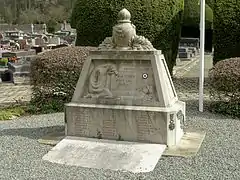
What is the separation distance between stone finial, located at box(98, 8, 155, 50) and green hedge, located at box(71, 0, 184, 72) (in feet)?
16.4

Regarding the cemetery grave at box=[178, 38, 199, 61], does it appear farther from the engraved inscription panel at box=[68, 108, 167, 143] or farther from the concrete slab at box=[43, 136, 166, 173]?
the concrete slab at box=[43, 136, 166, 173]

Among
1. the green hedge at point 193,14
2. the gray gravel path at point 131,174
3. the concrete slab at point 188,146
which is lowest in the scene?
the gray gravel path at point 131,174

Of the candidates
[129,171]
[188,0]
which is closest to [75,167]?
[129,171]

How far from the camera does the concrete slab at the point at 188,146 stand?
503 cm

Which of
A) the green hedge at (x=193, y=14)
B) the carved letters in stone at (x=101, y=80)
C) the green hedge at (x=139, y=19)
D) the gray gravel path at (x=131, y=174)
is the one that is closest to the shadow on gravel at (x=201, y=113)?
the gray gravel path at (x=131, y=174)

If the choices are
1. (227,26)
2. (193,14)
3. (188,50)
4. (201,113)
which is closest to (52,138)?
(201,113)

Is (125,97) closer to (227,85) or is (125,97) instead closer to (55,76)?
(227,85)

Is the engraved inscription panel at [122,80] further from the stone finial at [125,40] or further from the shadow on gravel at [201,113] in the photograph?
the shadow on gravel at [201,113]

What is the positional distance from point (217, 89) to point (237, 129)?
55.8 inches

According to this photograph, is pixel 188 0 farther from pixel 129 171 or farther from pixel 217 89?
pixel 129 171

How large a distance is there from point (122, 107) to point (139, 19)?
5.76 m

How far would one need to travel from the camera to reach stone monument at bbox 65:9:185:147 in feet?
17.0

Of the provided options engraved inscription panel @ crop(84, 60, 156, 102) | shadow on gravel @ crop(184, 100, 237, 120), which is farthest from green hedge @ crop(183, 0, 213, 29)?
engraved inscription panel @ crop(84, 60, 156, 102)

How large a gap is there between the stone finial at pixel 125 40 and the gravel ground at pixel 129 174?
173 cm
